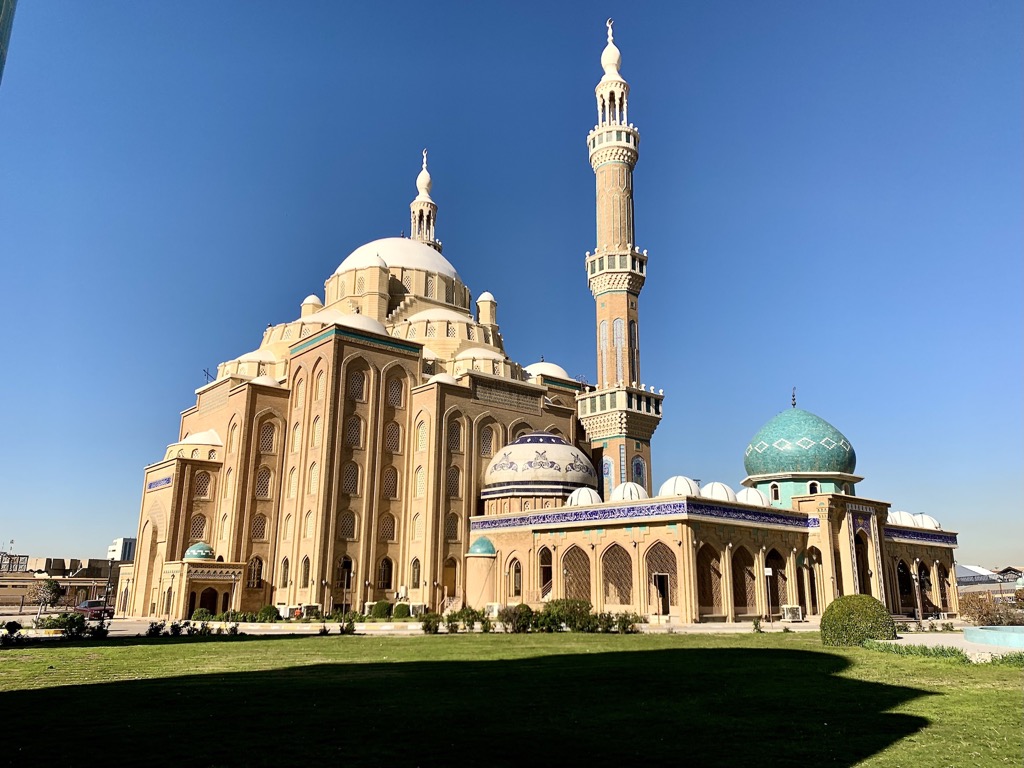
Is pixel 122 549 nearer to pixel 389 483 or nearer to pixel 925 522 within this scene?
pixel 389 483

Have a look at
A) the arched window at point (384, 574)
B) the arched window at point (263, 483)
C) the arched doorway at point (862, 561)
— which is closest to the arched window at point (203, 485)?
the arched window at point (263, 483)

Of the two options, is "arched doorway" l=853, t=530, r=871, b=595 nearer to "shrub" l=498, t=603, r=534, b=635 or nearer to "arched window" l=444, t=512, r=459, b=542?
"arched window" l=444, t=512, r=459, b=542

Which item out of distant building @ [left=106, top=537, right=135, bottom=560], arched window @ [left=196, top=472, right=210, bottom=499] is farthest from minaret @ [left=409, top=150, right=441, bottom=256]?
distant building @ [left=106, top=537, right=135, bottom=560]

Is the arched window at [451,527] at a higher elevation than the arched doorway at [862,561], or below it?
higher

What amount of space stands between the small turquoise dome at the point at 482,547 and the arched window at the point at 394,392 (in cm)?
782

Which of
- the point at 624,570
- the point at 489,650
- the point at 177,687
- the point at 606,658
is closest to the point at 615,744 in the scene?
the point at 177,687

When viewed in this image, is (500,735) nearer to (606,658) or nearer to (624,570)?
(606,658)

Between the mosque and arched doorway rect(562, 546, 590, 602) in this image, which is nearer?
the mosque

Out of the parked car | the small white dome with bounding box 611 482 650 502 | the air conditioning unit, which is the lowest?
the parked car

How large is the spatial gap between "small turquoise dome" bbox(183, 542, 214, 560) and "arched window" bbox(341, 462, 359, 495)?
612cm

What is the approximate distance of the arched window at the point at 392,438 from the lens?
38750 millimetres

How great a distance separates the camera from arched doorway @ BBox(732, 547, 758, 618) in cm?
3097

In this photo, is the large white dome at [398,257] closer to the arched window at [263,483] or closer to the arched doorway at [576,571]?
the arched window at [263,483]

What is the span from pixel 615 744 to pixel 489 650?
9.84 metres
